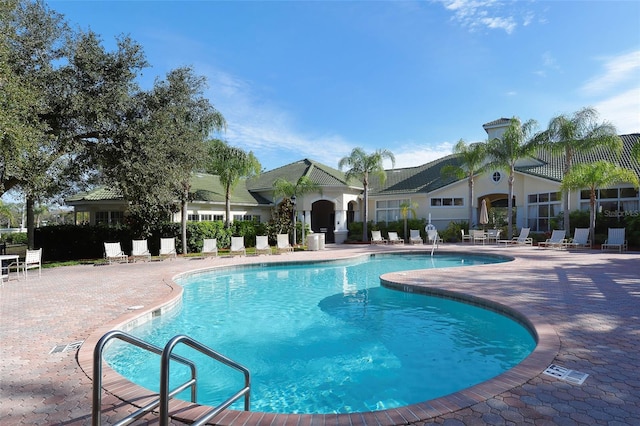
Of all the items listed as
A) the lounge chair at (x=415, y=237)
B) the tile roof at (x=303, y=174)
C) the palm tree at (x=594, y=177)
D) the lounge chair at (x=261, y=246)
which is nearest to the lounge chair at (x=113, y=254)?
the lounge chair at (x=261, y=246)

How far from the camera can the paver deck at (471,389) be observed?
3.67 metres

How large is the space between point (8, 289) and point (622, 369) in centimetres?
1436

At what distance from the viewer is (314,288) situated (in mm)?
12789

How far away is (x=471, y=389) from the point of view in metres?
4.21

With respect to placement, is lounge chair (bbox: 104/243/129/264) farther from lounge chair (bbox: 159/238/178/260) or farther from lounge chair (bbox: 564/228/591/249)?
lounge chair (bbox: 564/228/591/249)

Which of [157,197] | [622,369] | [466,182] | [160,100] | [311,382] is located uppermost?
[160,100]

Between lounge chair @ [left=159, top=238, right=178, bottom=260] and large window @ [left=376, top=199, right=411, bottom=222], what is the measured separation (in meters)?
18.5

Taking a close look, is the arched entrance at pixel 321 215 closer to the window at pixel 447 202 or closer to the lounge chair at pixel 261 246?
the window at pixel 447 202

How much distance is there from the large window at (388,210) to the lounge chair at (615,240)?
13.7m

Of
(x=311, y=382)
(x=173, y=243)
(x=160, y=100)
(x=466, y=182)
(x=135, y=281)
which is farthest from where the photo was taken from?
(x=466, y=182)

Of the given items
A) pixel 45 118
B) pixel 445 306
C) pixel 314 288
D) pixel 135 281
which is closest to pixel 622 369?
pixel 445 306

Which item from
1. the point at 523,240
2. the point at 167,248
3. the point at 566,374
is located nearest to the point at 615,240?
the point at 523,240

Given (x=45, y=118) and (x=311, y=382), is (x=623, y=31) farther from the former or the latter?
(x=45, y=118)

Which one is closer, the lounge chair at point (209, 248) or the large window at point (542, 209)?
the lounge chair at point (209, 248)
